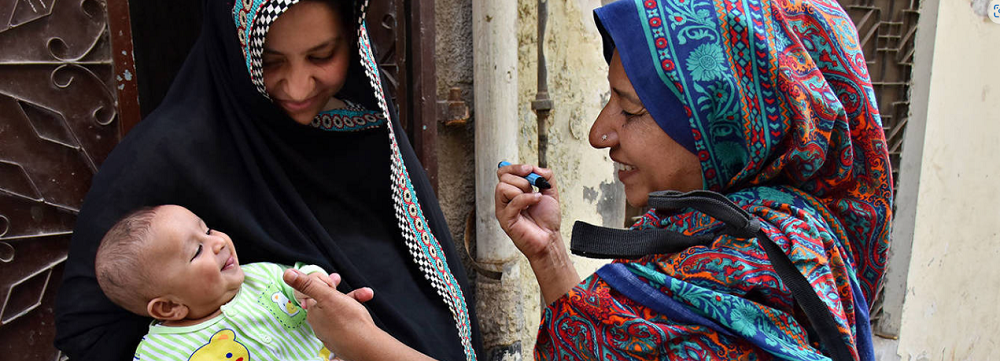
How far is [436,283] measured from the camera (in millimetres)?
1708

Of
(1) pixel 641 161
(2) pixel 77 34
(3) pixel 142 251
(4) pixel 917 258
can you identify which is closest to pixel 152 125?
(3) pixel 142 251

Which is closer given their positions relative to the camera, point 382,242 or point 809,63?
point 809,63

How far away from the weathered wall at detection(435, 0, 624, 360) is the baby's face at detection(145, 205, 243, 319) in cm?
132

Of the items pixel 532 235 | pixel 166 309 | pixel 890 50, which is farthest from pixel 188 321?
pixel 890 50

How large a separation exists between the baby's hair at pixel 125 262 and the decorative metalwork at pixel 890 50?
148 inches

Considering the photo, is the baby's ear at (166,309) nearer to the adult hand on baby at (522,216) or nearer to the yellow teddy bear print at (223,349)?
the yellow teddy bear print at (223,349)

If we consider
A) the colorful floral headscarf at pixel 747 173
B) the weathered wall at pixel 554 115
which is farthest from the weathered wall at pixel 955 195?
the colorful floral headscarf at pixel 747 173

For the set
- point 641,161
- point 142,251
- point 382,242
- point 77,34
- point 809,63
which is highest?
point 77,34

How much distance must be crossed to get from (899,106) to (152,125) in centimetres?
411

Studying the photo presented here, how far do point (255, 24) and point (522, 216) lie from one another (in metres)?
0.74

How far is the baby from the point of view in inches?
47.4

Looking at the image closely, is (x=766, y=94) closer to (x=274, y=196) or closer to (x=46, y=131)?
(x=274, y=196)

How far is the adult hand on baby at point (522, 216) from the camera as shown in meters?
1.49

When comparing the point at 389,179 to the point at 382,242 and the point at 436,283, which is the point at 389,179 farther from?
the point at 436,283
